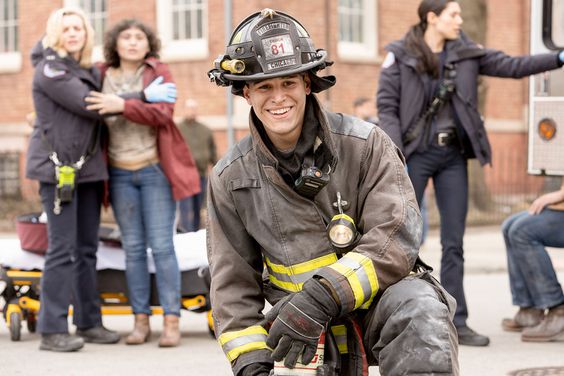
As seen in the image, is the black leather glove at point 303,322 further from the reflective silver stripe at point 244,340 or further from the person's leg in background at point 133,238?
the person's leg in background at point 133,238

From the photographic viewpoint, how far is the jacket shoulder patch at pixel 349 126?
4.29 metres

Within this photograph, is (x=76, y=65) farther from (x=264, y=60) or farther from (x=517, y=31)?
(x=517, y=31)

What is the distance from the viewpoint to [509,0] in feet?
83.6

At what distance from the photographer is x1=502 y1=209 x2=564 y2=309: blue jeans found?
7.70 metres

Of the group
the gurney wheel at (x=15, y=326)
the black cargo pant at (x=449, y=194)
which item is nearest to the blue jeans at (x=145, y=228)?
the gurney wheel at (x=15, y=326)

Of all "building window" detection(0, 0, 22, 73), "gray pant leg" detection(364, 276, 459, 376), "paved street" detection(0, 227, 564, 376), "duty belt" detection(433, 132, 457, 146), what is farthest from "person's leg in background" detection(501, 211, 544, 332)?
"building window" detection(0, 0, 22, 73)

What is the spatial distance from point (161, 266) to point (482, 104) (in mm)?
12669

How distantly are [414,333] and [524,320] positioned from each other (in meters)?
4.37

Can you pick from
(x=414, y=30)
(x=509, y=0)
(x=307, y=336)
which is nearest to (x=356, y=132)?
(x=307, y=336)

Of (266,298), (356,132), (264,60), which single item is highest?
(264,60)

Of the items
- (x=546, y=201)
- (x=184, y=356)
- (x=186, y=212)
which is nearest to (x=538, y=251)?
(x=546, y=201)

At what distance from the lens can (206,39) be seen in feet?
68.2

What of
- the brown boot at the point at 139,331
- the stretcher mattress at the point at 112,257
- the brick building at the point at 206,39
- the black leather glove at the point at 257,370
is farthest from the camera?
the brick building at the point at 206,39

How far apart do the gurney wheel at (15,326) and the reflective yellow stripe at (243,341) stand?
4.05 meters
